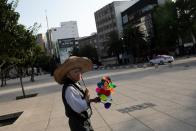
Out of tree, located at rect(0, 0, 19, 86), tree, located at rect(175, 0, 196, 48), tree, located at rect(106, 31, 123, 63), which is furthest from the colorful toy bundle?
tree, located at rect(106, 31, 123, 63)

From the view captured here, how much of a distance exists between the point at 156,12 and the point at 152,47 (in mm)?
13101

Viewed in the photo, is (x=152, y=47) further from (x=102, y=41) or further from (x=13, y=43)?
(x=13, y=43)

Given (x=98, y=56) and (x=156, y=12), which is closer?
(x=156, y=12)

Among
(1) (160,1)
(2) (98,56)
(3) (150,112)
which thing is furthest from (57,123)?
(2) (98,56)

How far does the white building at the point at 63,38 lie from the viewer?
5197 inches

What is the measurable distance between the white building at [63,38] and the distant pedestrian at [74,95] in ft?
395

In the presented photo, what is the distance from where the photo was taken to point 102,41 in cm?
13962

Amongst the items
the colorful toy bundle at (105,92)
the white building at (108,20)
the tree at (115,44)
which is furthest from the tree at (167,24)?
the colorful toy bundle at (105,92)

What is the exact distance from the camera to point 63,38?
574 feet

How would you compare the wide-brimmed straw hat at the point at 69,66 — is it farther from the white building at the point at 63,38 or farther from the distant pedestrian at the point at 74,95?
the white building at the point at 63,38

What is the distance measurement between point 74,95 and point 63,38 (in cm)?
17140

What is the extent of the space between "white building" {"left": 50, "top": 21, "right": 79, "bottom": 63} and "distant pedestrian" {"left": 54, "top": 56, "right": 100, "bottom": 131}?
120m

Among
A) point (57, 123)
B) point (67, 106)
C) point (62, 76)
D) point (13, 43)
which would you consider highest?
point (13, 43)

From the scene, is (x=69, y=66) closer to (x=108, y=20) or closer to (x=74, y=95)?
(x=74, y=95)
